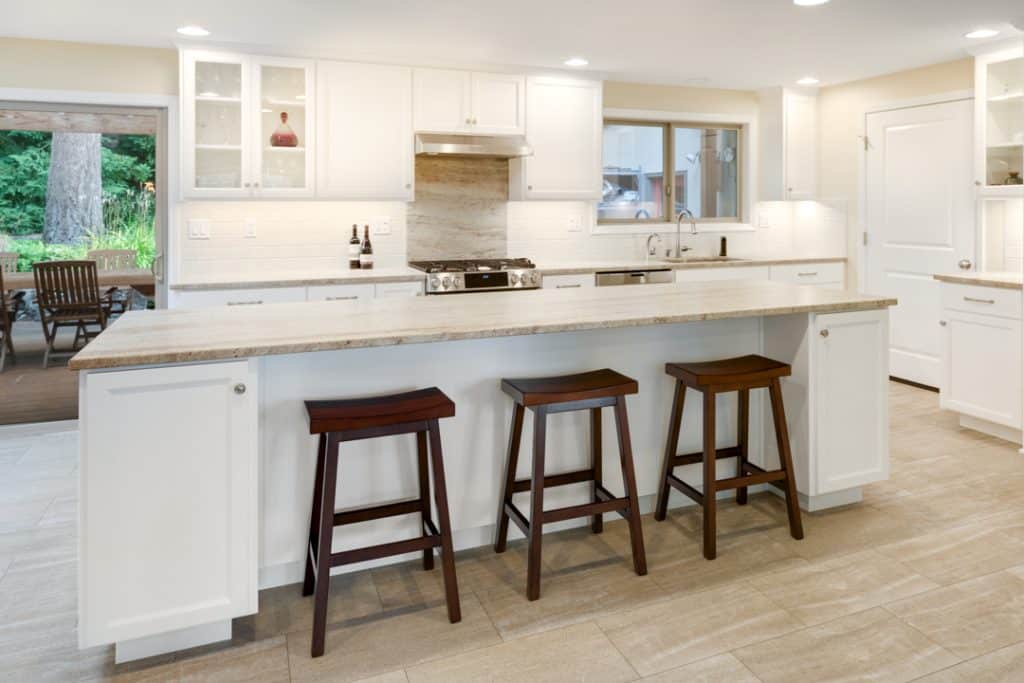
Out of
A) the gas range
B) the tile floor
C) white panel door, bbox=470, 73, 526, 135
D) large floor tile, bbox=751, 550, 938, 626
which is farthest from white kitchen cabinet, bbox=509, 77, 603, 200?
large floor tile, bbox=751, 550, 938, 626

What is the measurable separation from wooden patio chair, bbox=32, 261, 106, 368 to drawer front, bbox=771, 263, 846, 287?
4769mm

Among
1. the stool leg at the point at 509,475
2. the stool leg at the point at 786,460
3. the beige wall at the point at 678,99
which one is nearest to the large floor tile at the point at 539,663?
the stool leg at the point at 509,475

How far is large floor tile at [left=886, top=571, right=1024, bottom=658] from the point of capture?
216cm

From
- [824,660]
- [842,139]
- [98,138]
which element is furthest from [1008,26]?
[98,138]

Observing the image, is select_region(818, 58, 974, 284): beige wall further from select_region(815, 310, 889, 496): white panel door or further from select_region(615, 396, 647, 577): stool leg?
select_region(615, 396, 647, 577): stool leg

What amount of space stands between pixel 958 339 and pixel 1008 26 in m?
1.77

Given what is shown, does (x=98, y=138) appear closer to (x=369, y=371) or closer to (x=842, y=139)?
(x=369, y=371)

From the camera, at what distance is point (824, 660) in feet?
6.82

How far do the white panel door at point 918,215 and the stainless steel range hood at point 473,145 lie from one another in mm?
2702

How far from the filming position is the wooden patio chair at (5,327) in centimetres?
470

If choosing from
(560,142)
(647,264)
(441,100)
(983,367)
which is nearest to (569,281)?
(647,264)

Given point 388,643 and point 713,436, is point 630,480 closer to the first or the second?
point 713,436

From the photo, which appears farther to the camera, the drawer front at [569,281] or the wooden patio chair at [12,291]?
the drawer front at [569,281]

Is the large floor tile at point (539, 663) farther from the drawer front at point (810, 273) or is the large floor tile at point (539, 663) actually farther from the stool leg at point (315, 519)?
the drawer front at point (810, 273)
